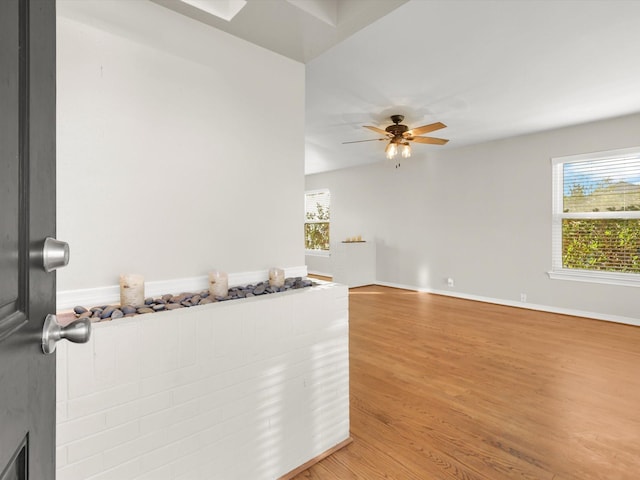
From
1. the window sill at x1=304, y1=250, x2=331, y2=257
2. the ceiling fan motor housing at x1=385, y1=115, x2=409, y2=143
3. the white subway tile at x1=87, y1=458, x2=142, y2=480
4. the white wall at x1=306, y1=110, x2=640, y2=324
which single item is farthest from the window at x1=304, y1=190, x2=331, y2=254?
the white subway tile at x1=87, y1=458, x2=142, y2=480

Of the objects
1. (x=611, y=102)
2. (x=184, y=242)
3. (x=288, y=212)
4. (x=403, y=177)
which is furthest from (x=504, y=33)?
(x=403, y=177)

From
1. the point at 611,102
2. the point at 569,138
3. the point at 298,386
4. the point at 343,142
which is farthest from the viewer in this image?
the point at 343,142

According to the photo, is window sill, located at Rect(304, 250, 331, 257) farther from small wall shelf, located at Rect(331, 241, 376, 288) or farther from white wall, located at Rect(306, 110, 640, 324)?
small wall shelf, located at Rect(331, 241, 376, 288)

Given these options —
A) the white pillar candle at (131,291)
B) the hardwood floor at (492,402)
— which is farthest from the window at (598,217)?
the white pillar candle at (131,291)

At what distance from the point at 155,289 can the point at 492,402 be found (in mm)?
2279

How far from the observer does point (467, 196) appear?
5.52 m

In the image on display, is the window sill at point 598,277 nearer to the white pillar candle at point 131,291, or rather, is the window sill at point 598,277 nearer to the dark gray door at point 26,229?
the white pillar candle at point 131,291

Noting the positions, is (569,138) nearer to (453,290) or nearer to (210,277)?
(453,290)

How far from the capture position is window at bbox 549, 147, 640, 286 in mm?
4109

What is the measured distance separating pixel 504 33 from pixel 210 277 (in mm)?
2575

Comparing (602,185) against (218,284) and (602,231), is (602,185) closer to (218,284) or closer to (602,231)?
(602,231)

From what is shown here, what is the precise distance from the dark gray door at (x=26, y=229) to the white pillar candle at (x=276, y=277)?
144cm

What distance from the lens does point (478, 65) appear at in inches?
112

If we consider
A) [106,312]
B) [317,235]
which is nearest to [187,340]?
[106,312]
